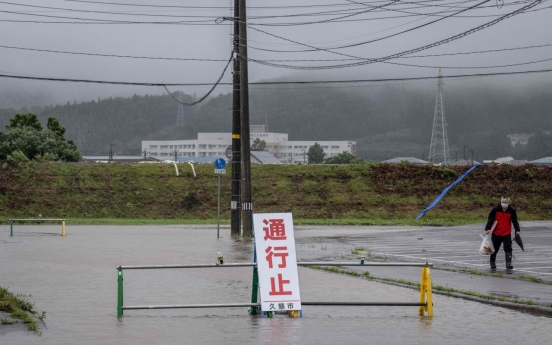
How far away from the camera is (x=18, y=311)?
448 inches

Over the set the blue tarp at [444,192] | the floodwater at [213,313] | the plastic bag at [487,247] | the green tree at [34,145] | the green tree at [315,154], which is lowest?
the floodwater at [213,313]

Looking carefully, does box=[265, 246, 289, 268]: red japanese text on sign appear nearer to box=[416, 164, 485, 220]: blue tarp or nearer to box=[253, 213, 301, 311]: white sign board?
box=[253, 213, 301, 311]: white sign board

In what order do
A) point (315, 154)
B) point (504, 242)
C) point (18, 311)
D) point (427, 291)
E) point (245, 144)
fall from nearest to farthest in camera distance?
point (18, 311)
point (427, 291)
point (504, 242)
point (245, 144)
point (315, 154)

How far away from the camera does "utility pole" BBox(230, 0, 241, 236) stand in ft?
102

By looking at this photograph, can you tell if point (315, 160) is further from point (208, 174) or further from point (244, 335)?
point (244, 335)

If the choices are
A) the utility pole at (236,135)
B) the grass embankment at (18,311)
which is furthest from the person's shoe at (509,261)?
the utility pole at (236,135)

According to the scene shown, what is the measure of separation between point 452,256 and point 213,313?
11943mm

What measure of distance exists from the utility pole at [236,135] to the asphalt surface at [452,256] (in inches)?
105

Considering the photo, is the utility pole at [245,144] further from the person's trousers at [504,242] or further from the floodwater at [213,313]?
the person's trousers at [504,242]

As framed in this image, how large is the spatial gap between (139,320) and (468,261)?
39.2 ft

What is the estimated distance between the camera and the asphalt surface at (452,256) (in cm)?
1606

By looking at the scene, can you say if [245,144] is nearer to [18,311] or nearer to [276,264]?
[276,264]

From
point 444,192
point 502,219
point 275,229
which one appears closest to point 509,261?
point 502,219

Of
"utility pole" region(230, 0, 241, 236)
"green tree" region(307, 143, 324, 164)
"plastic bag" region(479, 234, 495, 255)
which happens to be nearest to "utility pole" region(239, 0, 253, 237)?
"utility pole" region(230, 0, 241, 236)
